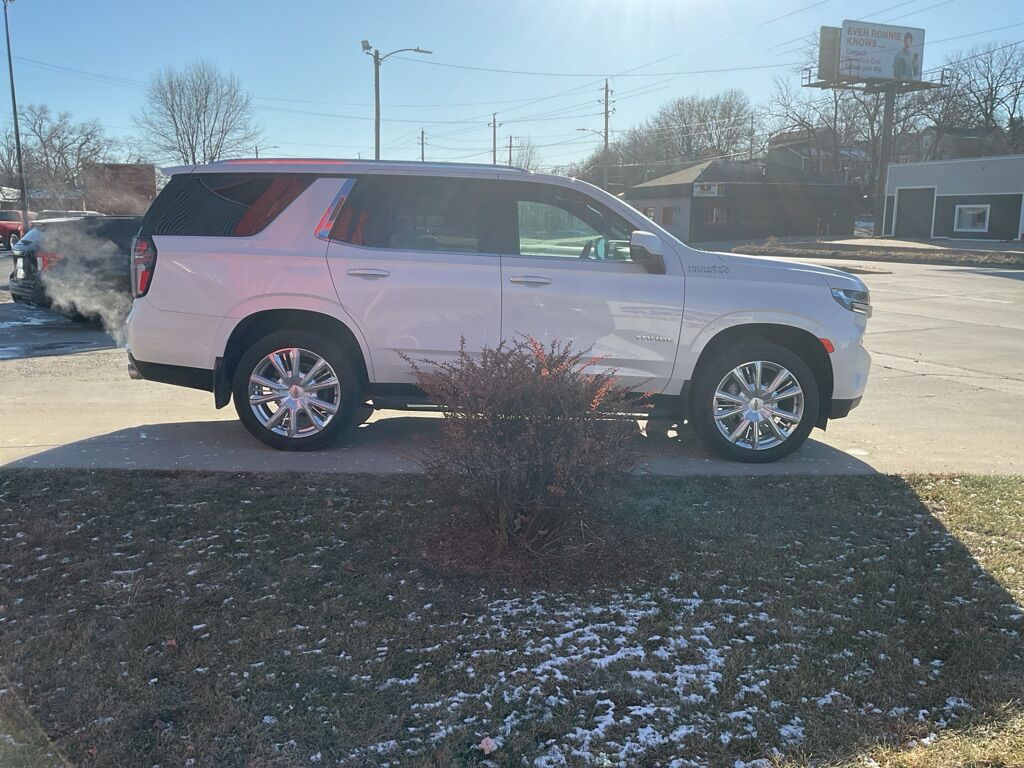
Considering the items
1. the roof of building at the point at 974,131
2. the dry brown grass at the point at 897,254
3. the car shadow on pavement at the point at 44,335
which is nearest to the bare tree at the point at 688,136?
the roof of building at the point at 974,131

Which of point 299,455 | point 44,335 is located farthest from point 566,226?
point 44,335

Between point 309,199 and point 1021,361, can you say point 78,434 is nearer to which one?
point 309,199

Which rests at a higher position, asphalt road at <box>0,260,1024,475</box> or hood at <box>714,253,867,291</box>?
hood at <box>714,253,867,291</box>

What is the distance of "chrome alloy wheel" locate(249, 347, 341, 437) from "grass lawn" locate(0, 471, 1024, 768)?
1.04 m

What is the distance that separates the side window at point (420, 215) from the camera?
586 cm

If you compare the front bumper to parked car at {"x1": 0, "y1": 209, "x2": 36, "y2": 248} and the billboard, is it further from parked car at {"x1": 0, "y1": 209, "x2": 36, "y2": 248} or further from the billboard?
the billboard

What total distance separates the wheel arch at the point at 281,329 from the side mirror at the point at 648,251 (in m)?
2.00

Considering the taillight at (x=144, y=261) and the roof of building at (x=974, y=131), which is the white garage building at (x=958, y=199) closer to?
the roof of building at (x=974, y=131)

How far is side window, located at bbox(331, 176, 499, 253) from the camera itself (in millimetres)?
5863

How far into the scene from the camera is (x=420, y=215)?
5926mm

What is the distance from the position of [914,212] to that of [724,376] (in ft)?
163

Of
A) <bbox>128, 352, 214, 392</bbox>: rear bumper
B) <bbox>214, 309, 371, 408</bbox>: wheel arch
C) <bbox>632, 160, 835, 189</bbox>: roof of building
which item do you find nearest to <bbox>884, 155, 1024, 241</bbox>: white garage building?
<bbox>632, 160, 835, 189</bbox>: roof of building

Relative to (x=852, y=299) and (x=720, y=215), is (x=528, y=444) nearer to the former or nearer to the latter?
(x=852, y=299)

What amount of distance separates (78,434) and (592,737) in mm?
5222
